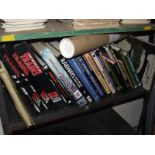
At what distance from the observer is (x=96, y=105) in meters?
1.05

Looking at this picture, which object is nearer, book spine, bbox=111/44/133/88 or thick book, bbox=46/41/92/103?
thick book, bbox=46/41/92/103

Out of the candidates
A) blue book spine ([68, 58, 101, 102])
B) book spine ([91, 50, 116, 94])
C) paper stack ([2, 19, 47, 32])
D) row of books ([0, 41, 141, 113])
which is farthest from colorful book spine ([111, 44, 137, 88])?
paper stack ([2, 19, 47, 32])

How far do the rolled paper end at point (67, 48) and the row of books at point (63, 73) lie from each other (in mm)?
37

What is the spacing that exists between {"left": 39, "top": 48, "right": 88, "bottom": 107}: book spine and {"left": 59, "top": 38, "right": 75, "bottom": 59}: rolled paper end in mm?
51

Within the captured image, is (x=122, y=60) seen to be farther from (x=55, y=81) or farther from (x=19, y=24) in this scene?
(x=19, y=24)

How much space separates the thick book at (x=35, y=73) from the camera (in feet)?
2.84

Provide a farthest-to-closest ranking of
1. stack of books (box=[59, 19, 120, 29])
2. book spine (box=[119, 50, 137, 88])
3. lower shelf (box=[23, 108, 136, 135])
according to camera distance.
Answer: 1. lower shelf (box=[23, 108, 136, 135])
2. book spine (box=[119, 50, 137, 88])
3. stack of books (box=[59, 19, 120, 29])

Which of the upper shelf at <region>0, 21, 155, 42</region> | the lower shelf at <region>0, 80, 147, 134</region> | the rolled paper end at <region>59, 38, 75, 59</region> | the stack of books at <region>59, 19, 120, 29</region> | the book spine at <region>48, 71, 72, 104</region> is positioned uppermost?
the stack of books at <region>59, 19, 120, 29</region>

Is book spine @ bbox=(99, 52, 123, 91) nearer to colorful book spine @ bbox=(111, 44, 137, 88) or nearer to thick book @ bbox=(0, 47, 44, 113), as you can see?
colorful book spine @ bbox=(111, 44, 137, 88)

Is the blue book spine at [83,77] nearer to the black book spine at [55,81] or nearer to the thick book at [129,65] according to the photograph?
the black book spine at [55,81]

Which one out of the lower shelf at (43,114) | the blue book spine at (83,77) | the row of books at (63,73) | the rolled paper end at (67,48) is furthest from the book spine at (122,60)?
the rolled paper end at (67,48)

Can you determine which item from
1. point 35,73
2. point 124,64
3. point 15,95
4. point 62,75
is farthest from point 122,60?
point 15,95

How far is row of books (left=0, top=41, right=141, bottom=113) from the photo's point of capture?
2.89 ft

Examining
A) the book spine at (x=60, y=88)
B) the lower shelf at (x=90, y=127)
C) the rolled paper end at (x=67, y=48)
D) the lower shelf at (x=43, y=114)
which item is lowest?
the lower shelf at (x=90, y=127)
